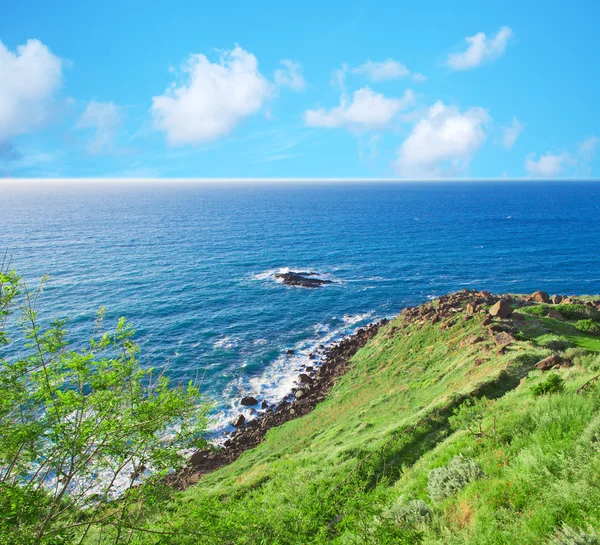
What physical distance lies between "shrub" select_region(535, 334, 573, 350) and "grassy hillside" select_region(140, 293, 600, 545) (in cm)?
10

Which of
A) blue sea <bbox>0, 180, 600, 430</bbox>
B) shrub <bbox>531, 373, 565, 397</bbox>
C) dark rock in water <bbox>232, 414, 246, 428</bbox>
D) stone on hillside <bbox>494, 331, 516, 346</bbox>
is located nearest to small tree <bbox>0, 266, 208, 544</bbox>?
shrub <bbox>531, 373, 565, 397</bbox>

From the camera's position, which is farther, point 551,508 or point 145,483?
point 145,483

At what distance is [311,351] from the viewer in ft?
172

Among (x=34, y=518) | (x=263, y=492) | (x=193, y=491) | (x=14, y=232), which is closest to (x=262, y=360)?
(x=193, y=491)

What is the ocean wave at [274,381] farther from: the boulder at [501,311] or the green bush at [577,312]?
the green bush at [577,312]

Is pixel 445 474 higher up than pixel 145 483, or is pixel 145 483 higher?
pixel 145 483

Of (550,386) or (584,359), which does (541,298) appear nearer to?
(584,359)

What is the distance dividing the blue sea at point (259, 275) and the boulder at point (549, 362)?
28.4 m

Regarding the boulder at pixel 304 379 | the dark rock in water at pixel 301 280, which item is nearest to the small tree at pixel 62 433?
the boulder at pixel 304 379

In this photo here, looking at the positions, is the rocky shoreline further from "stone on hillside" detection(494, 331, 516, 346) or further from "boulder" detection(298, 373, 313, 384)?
"stone on hillside" detection(494, 331, 516, 346)

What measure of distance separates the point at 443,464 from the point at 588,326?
31055 millimetres

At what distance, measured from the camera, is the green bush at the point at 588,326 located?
3534 centimetres

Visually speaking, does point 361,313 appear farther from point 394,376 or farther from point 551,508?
point 551,508

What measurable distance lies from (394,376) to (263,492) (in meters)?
21.9
